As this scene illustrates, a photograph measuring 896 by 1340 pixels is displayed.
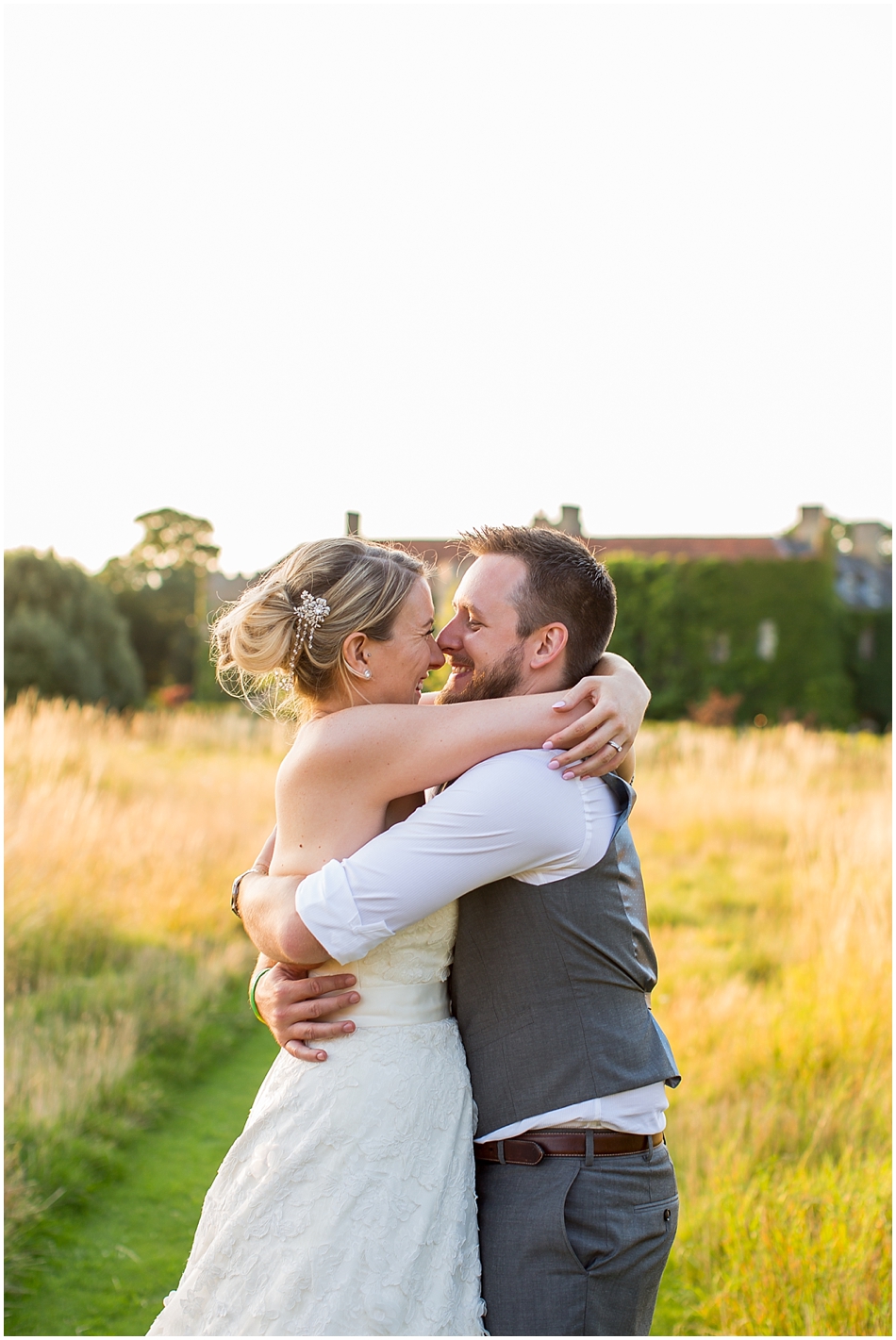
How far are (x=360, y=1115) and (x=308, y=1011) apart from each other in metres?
0.23

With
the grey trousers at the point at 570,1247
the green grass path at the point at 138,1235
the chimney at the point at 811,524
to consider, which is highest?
the chimney at the point at 811,524

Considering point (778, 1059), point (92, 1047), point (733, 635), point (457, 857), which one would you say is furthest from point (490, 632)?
point (733, 635)

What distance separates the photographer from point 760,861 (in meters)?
9.33

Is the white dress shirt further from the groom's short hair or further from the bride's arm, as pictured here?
the groom's short hair

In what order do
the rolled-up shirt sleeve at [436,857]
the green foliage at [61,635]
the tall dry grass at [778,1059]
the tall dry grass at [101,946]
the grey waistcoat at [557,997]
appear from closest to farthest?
the rolled-up shirt sleeve at [436,857] → the grey waistcoat at [557,997] → the tall dry grass at [778,1059] → the tall dry grass at [101,946] → the green foliage at [61,635]

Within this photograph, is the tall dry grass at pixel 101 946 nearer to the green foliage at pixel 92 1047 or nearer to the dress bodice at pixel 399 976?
the green foliage at pixel 92 1047

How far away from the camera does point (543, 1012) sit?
2117 millimetres

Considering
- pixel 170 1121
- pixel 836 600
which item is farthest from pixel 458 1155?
pixel 836 600

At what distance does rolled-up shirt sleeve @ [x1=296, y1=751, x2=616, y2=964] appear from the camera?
77.2 inches

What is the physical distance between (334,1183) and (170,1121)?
3.61 metres

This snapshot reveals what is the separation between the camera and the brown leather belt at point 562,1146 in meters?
2.05

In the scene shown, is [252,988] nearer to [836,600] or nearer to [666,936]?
[666,936]

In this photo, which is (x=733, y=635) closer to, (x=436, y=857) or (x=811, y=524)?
(x=811, y=524)

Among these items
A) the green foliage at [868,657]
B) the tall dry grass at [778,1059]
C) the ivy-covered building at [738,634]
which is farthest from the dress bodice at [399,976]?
the green foliage at [868,657]
